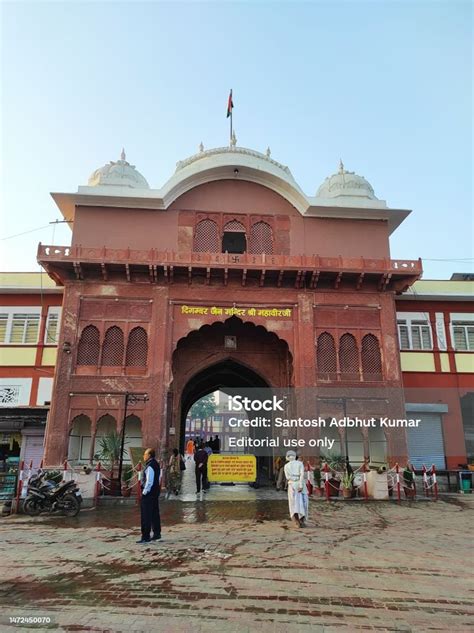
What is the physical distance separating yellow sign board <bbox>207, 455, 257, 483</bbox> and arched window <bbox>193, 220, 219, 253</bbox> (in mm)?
6932

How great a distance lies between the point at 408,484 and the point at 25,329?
14150mm

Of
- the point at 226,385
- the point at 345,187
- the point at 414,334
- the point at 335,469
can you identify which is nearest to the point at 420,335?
the point at 414,334

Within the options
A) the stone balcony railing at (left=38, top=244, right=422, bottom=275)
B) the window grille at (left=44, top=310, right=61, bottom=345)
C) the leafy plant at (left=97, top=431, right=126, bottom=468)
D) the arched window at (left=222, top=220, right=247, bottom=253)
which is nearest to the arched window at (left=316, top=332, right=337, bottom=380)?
the stone balcony railing at (left=38, top=244, right=422, bottom=275)

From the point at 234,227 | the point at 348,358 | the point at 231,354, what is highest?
the point at 234,227

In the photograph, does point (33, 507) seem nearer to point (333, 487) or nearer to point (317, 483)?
point (317, 483)

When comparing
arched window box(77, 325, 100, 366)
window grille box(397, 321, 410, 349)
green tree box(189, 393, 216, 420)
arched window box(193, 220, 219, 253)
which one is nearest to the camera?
arched window box(77, 325, 100, 366)

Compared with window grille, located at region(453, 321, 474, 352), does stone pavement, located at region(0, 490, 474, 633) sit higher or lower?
lower

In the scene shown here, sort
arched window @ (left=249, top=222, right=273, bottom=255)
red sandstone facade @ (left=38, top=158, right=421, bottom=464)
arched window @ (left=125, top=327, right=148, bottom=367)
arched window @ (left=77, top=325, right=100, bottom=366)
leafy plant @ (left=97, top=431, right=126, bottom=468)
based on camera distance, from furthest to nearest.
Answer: arched window @ (left=249, top=222, right=273, bottom=255), arched window @ (left=125, top=327, right=148, bottom=367), arched window @ (left=77, top=325, right=100, bottom=366), red sandstone facade @ (left=38, top=158, right=421, bottom=464), leafy plant @ (left=97, top=431, right=126, bottom=468)

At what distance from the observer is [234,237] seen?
17.1 m

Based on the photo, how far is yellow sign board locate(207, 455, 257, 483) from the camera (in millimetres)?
14375

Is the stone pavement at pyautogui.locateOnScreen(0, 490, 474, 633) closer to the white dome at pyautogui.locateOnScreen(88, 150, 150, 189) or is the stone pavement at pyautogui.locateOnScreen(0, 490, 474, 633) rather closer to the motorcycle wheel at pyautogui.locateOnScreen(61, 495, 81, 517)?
the motorcycle wheel at pyautogui.locateOnScreen(61, 495, 81, 517)

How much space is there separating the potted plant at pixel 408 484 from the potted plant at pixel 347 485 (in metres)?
1.54

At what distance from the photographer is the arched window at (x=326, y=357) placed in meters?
15.0

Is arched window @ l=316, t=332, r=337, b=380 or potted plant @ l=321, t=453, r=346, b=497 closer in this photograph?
potted plant @ l=321, t=453, r=346, b=497
